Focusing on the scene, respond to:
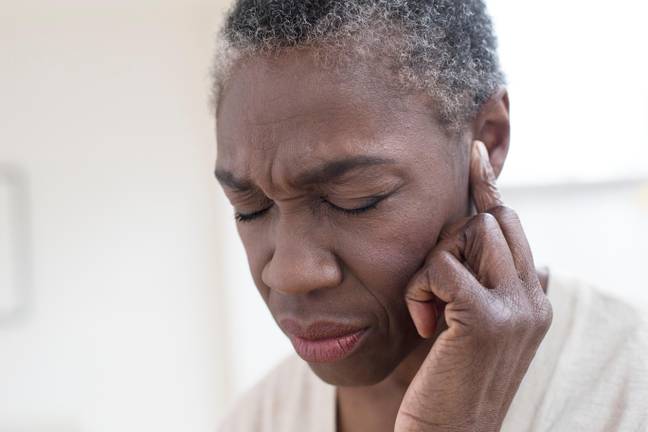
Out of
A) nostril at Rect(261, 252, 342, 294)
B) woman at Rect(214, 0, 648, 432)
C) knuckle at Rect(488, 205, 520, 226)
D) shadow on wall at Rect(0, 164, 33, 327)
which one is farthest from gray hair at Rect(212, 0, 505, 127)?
shadow on wall at Rect(0, 164, 33, 327)

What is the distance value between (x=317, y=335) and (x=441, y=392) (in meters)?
0.16

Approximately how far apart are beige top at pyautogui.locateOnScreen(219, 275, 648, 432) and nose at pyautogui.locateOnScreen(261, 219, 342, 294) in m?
0.30

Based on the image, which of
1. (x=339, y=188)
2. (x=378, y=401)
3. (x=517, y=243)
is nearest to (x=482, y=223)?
(x=517, y=243)

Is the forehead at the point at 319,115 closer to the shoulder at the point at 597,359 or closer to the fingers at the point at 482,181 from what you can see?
the fingers at the point at 482,181

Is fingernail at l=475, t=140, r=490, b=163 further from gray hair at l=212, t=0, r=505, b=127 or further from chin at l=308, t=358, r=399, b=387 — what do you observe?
chin at l=308, t=358, r=399, b=387

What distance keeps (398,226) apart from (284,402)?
469mm

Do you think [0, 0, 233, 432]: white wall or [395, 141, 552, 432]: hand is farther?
[0, 0, 233, 432]: white wall

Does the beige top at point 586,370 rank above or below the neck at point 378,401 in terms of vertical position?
above

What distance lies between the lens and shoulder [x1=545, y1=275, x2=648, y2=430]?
0.93m

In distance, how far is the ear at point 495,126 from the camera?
1.03 metres

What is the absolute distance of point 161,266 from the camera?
8.21ft

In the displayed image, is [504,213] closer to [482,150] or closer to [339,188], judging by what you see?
[482,150]

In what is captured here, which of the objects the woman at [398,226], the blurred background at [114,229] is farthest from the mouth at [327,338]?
the blurred background at [114,229]

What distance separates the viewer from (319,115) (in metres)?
0.90
